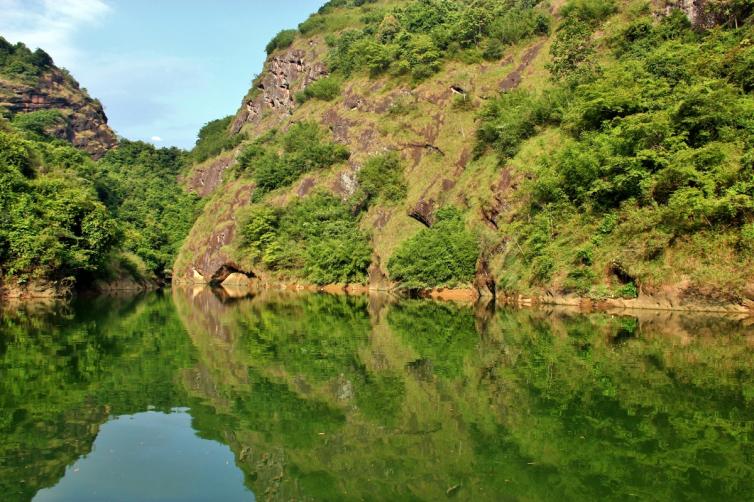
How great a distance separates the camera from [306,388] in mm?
13273

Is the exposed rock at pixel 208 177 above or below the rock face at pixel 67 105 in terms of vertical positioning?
below

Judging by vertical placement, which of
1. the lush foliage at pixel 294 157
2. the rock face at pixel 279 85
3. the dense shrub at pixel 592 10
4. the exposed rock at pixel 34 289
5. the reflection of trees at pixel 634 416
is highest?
the rock face at pixel 279 85

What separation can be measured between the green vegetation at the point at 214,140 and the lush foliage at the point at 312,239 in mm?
44939

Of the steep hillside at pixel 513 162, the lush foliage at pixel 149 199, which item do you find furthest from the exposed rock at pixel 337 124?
the lush foliage at pixel 149 199

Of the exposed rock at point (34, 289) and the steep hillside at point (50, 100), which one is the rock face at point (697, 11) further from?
the steep hillside at point (50, 100)

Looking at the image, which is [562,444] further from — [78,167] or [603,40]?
[78,167]

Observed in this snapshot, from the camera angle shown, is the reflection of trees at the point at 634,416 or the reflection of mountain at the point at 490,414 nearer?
the reflection of trees at the point at 634,416

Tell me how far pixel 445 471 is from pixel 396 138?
220 feet

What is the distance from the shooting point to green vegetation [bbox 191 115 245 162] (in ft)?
385

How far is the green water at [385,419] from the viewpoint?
7.46 m

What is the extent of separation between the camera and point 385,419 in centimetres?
1052

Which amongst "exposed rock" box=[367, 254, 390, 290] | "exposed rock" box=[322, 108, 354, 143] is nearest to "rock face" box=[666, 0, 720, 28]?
"exposed rock" box=[367, 254, 390, 290]

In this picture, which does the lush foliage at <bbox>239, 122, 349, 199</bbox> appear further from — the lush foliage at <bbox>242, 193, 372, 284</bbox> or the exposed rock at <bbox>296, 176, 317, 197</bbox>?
the lush foliage at <bbox>242, 193, 372, 284</bbox>

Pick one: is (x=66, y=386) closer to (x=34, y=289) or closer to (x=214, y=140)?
(x=34, y=289)
